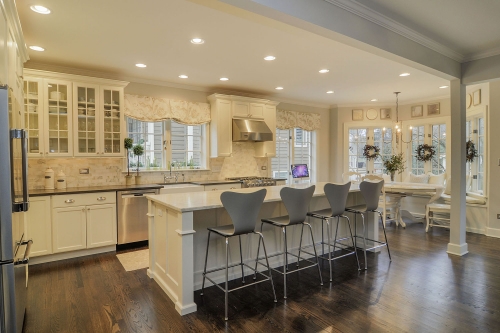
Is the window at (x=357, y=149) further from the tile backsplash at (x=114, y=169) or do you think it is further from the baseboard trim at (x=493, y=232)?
the baseboard trim at (x=493, y=232)

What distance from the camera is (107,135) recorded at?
4512 mm

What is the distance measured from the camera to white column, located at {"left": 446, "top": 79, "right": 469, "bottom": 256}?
3.99 metres

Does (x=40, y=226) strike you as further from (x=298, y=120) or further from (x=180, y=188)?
(x=298, y=120)

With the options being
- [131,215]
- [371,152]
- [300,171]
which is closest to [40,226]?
[131,215]

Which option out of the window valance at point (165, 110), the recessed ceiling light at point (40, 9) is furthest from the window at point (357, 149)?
the recessed ceiling light at point (40, 9)

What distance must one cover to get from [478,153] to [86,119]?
258 inches

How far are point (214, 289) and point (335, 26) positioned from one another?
2651 millimetres

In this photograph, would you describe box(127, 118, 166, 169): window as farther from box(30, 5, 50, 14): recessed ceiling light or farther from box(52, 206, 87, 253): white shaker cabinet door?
box(30, 5, 50, 14): recessed ceiling light

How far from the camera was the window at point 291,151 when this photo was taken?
22.7 feet

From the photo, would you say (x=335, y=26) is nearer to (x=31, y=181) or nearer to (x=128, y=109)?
(x=128, y=109)

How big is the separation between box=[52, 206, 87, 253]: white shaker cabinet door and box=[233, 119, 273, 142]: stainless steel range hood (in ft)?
9.10

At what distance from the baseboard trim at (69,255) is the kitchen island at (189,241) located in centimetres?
130

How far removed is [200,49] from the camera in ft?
12.1

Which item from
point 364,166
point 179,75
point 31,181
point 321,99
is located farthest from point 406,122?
point 31,181
